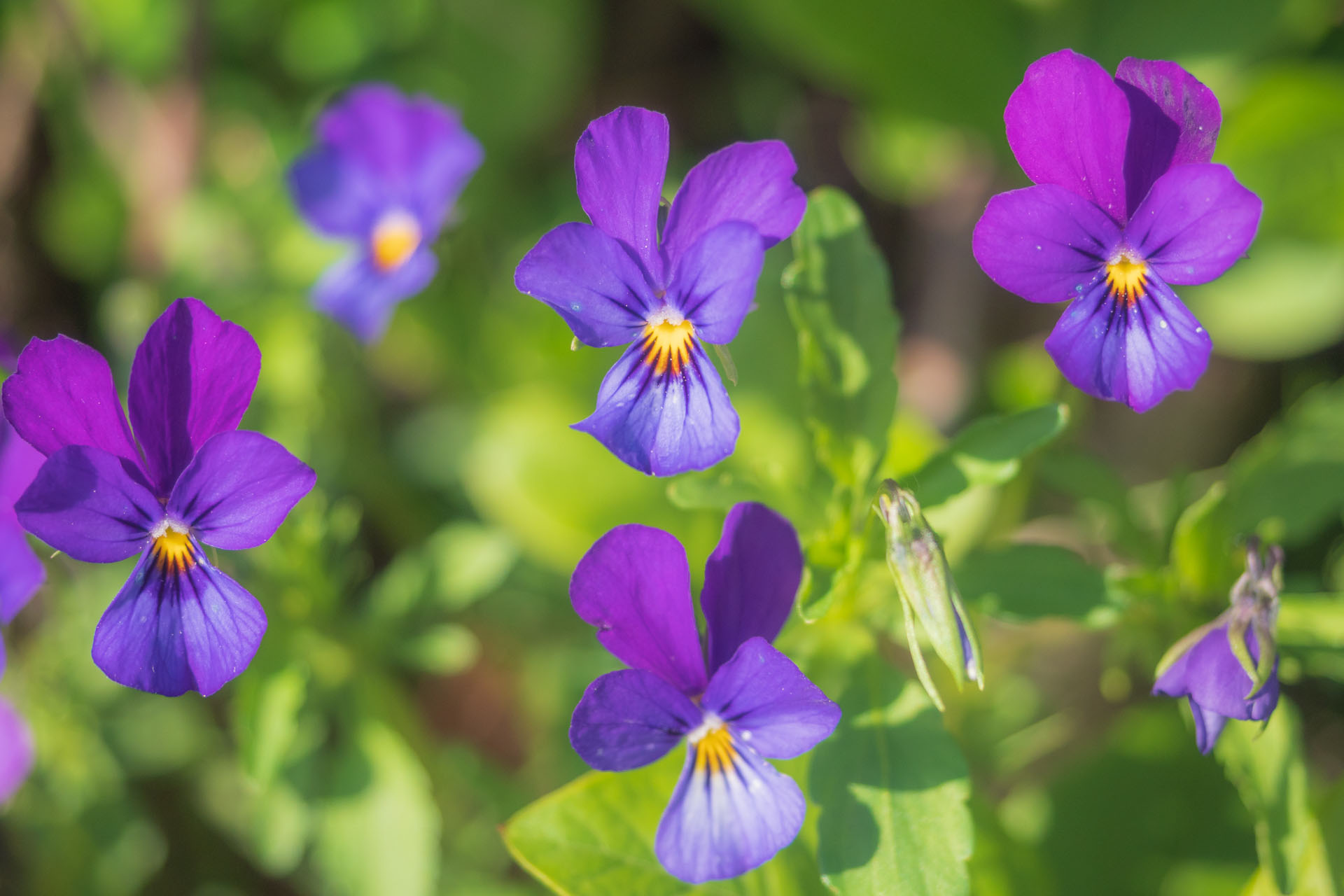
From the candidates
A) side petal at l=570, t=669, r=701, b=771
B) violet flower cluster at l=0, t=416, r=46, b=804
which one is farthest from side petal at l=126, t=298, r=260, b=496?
side petal at l=570, t=669, r=701, b=771

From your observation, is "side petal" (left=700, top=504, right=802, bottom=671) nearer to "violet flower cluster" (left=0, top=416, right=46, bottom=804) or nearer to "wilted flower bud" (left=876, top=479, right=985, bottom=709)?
"wilted flower bud" (left=876, top=479, right=985, bottom=709)

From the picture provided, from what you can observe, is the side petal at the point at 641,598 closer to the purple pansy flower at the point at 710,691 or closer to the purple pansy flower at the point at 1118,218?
the purple pansy flower at the point at 710,691

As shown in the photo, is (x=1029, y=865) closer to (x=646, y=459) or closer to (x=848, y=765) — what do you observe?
(x=848, y=765)


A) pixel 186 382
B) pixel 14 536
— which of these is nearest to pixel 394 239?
pixel 14 536

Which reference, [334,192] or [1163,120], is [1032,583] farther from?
[334,192]

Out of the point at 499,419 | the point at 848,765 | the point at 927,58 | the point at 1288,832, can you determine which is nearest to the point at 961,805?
the point at 848,765

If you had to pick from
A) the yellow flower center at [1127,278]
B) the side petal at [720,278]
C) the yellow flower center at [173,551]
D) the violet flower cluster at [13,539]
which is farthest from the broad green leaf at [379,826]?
the yellow flower center at [1127,278]
